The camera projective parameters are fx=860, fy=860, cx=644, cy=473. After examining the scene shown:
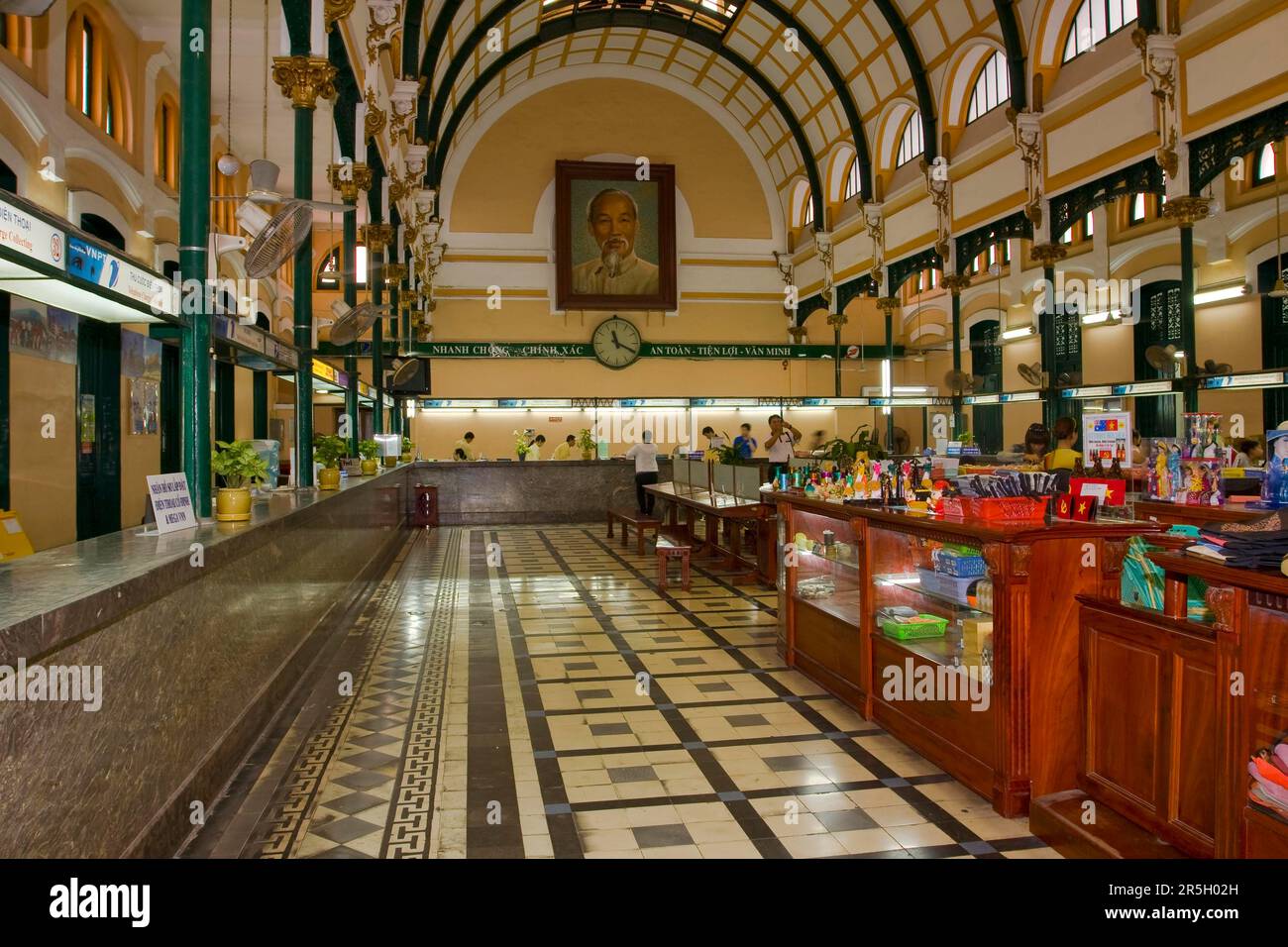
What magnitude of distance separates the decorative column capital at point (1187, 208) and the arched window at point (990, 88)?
5.05 metres

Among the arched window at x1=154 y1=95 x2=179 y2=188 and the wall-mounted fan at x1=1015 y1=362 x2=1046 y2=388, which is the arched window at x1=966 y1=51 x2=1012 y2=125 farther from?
the arched window at x1=154 y1=95 x2=179 y2=188

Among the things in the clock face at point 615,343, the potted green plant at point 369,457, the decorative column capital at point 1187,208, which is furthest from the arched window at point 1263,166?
the potted green plant at point 369,457

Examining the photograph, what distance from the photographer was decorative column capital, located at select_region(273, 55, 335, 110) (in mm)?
6457

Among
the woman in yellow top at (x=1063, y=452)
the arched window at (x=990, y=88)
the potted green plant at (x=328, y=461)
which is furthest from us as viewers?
the arched window at (x=990, y=88)

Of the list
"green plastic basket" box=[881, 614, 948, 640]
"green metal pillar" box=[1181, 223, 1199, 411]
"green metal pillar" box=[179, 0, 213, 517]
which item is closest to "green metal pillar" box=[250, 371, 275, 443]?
"green metal pillar" box=[179, 0, 213, 517]

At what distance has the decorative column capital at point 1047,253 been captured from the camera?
12.7m

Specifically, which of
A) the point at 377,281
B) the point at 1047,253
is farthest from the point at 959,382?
the point at 377,281

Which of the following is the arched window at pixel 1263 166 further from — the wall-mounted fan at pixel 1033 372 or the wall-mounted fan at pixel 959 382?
the wall-mounted fan at pixel 959 382

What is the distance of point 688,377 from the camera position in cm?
2197

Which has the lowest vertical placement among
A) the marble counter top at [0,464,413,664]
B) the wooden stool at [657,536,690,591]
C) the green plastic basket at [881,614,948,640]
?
the wooden stool at [657,536,690,591]

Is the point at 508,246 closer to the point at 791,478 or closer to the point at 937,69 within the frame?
the point at 937,69

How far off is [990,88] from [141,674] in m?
16.2

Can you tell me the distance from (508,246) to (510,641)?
16.8 meters

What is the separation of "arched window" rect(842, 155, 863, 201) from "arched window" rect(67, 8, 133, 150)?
14.8 meters
